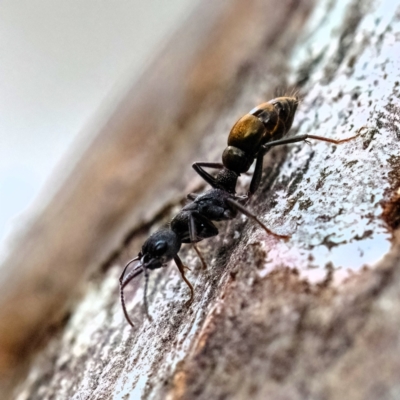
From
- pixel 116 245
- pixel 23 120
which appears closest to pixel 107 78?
pixel 23 120

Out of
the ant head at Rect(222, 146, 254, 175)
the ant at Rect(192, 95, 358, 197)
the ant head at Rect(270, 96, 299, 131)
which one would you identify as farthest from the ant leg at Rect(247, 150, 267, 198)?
the ant head at Rect(270, 96, 299, 131)

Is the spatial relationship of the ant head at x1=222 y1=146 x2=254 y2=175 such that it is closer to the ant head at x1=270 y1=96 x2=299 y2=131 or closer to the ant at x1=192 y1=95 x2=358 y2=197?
the ant at x1=192 y1=95 x2=358 y2=197

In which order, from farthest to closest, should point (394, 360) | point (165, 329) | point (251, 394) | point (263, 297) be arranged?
point (165, 329) → point (263, 297) → point (251, 394) → point (394, 360)

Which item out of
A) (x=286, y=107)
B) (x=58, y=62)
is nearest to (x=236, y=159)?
(x=286, y=107)

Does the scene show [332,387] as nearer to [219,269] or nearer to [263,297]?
[263,297]

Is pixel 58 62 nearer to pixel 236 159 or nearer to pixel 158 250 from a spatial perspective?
pixel 236 159

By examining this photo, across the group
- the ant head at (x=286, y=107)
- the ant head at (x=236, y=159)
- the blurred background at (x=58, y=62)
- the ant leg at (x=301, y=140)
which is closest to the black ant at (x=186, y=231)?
the ant head at (x=236, y=159)

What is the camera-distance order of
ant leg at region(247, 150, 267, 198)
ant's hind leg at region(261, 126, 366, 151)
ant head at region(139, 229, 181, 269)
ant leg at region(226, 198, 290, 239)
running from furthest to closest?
1. ant leg at region(247, 150, 267, 198)
2. ant head at region(139, 229, 181, 269)
3. ant's hind leg at region(261, 126, 366, 151)
4. ant leg at region(226, 198, 290, 239)
